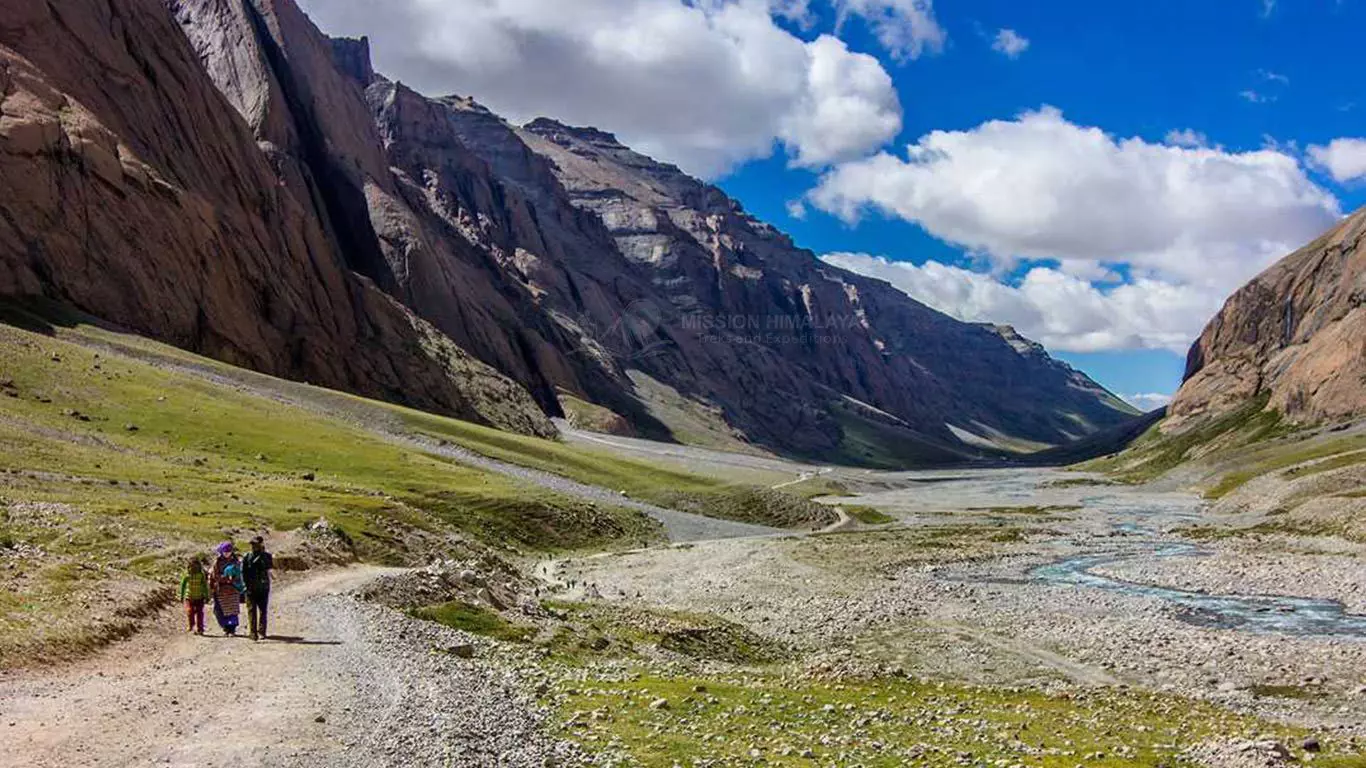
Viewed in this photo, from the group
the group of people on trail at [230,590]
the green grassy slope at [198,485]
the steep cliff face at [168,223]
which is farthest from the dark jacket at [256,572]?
the steep cliff face at [168,223]

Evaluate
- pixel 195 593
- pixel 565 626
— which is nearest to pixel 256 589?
pixel 195 593

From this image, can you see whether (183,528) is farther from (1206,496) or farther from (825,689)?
(1206,496)

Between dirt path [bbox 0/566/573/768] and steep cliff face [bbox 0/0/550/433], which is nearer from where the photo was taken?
dirt path [bbox 0/566/573/768]

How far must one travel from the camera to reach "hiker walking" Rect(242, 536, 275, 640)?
3148 cm

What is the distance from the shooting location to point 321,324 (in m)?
169

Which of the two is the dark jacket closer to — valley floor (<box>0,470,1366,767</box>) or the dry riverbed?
valley floor (<box>0,470,1366,767</box>)

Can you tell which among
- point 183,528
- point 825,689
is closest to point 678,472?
point 183,528

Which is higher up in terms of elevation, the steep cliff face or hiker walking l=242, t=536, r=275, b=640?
the steep cliff face

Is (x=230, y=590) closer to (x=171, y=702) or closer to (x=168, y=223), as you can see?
(x=171, y=702)

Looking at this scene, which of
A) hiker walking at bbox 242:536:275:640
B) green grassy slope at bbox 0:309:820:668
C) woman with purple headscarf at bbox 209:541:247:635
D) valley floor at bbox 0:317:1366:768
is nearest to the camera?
valley floor at bbox 0:317:1366:768

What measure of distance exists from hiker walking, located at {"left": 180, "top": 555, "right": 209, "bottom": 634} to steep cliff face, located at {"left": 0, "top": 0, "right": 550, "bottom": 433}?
102238 mm

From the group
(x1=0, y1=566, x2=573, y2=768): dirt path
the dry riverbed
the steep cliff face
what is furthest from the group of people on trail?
the steep cliff face

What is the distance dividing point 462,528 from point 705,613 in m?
31.9

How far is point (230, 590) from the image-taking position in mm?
32562
